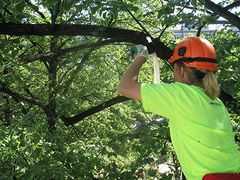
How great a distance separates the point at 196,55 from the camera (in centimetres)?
271

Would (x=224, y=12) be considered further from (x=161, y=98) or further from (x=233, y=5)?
(x=161, y=98)

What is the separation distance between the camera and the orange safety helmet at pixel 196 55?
2678 millimetres

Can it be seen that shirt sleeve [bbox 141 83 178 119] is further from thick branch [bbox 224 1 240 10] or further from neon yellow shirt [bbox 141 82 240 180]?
thick branch [bbox 224 1 240 10]

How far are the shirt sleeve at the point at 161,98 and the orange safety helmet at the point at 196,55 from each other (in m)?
0.28

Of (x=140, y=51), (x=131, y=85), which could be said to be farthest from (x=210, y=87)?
(x=140, y=51)

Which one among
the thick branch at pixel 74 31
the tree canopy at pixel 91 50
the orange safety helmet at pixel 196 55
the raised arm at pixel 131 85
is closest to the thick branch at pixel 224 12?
the tree canopy at pixel 91 50

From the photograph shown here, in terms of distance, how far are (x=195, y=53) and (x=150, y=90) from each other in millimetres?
472

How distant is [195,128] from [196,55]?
0.54 metres

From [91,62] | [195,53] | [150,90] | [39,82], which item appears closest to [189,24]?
[195,53]

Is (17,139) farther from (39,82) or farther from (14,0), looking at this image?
(39,82)

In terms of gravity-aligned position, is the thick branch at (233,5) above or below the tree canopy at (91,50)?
above

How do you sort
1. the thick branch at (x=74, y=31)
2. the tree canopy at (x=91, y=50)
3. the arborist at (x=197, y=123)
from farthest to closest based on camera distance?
the tree canopy at (x=91, y=50) < the thick branch at (x=74, y=31) < the arborist at (x=197, y=123)

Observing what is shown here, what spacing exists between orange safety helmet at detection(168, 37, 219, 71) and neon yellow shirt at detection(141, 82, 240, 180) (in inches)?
8.7

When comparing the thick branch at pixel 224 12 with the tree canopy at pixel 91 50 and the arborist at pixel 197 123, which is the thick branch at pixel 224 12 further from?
the arborist at pixel 197 123
